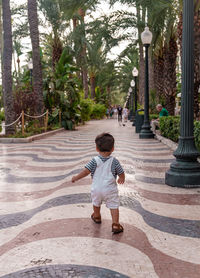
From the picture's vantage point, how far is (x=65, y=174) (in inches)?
241

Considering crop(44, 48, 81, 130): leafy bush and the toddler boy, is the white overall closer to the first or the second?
the toddler boy

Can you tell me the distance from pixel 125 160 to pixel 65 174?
6.09ft

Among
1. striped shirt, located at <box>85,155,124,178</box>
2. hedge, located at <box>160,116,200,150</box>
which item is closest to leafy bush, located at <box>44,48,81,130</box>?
hedge, located at <box>160,116,200,150</box>

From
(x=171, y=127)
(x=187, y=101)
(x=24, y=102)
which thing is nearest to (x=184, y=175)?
(x=187, y=101)

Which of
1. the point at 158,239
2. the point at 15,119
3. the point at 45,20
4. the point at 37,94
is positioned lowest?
the point at 158,239

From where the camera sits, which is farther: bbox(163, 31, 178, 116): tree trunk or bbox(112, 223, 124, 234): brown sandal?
bbox(163, 31, 178, 116): tree trunk

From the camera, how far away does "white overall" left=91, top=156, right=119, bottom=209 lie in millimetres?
3322

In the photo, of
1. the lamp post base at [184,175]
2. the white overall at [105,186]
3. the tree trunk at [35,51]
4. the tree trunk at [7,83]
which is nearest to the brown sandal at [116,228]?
the white overall at [105,186]

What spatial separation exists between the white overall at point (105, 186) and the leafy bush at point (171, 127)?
655cm

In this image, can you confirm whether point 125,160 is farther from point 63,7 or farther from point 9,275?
point 63,7

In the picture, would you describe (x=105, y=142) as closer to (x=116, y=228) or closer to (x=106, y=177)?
(x=106, y=177)

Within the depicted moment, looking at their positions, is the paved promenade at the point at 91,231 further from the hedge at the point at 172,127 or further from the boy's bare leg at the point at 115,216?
the hedge at the point at 172,127

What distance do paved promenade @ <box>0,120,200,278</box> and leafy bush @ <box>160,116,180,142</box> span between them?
440 cm

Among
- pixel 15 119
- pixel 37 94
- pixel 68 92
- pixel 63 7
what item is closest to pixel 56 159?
pixel 15 119
